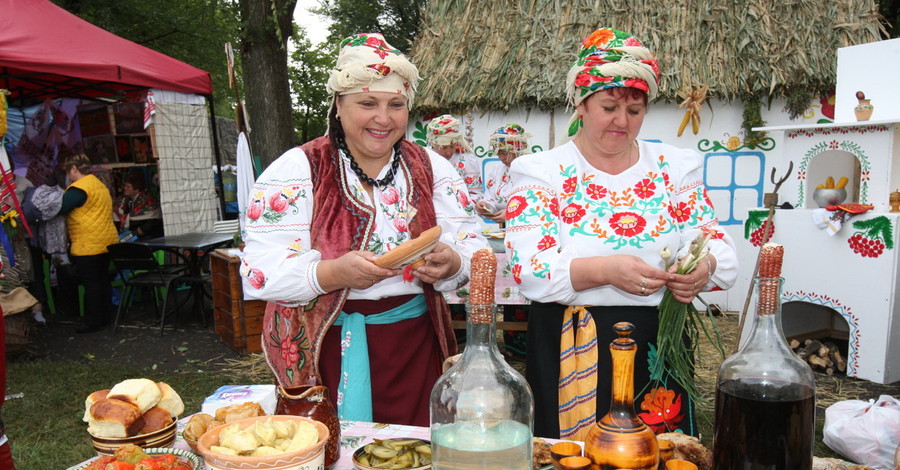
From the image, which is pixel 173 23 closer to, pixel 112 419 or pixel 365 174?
pixel 365 174

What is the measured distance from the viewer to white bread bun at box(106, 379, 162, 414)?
1.39m

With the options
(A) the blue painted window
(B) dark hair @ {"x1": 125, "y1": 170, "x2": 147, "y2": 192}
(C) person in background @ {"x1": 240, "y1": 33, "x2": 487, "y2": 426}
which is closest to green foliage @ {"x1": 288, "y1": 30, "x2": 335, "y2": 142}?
(B) dark hair @ {"x1": 125, "y1": 170, "x2": 147, "y2": 192}

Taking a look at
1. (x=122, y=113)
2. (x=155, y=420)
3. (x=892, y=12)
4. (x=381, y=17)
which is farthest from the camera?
(x=381, y=17)

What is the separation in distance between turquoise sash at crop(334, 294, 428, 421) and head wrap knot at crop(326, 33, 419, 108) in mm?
701

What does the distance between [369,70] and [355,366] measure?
91 cm

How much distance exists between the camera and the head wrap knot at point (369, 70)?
6.09 ft

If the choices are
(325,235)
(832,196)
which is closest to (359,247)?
(325,235)

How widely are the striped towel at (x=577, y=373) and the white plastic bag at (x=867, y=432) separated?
2.06m

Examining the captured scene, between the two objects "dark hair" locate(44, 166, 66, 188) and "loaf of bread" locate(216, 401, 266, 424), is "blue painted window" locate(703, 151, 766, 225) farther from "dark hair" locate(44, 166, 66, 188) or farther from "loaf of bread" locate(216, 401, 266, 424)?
"dark hair" locate(44, 166, 66, 188)

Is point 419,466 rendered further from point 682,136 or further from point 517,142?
point 682,136

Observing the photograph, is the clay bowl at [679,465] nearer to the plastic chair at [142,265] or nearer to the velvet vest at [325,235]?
the velvet vest at [325,235]

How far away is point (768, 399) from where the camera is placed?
1.09m

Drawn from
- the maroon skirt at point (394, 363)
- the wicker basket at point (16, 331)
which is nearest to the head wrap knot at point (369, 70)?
the maroon skirt at point (394, 363)

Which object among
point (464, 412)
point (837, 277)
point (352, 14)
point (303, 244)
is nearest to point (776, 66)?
point (837, 277)
